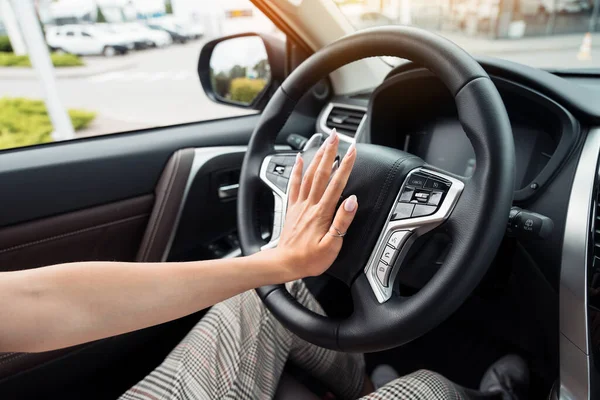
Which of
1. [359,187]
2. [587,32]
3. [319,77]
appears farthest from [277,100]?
[587,32]

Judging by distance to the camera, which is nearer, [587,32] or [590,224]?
[590,224]

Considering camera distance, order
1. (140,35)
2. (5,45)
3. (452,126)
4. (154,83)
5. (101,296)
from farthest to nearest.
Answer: (140,35) < (154,83) < (5,45) < (452,126) < (101,296)

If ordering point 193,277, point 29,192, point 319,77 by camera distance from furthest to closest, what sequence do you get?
point 29,192, point 319,77, point 193,277

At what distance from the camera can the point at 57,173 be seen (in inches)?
44.8

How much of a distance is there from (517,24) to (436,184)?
4.00ft

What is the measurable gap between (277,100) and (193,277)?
1.49 ft

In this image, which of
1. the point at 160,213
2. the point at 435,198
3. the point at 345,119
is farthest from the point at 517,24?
the point at 160,213

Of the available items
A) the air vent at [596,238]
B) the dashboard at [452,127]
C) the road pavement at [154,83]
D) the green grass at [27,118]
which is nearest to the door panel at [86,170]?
the road pavement at [154,83]

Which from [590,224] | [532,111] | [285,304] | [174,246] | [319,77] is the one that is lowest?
[174,246]

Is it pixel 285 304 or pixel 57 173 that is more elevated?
pixel 57 173

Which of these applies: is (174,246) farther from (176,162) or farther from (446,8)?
(446,8)

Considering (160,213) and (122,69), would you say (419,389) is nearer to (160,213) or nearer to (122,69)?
(160,213)

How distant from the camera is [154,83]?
5.50m

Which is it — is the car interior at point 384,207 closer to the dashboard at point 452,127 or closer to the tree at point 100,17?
the dashboard at point 452,127
